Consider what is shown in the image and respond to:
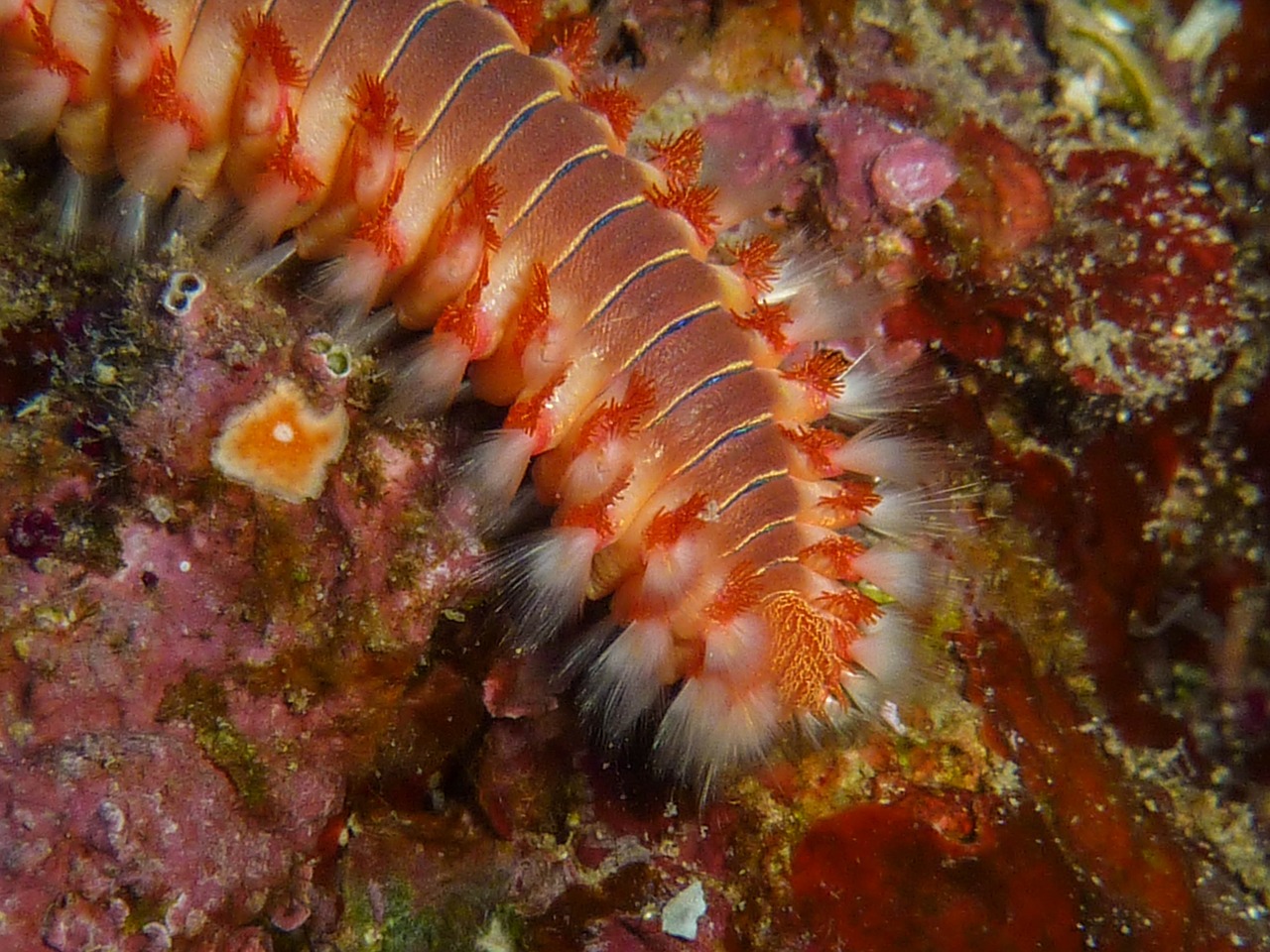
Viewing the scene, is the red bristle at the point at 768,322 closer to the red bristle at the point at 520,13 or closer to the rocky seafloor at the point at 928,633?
the rocky seafloor at the point at 928,633

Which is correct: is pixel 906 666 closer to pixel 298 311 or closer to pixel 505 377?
pixel 505 377

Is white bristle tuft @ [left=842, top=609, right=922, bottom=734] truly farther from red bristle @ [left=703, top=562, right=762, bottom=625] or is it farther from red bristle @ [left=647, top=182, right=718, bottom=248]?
red bristle @ [left=647, top=182, right=718, bottom=248]

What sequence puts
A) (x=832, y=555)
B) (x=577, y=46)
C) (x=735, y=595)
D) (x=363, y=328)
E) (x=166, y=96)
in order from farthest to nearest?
(x=577, y=46), (x=363, y=328), (x=832, y=555), (x=166, y=96), (x=735, y=595)

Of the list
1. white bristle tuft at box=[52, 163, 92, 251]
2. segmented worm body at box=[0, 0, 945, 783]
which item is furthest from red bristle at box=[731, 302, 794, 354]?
white bristle tuft at box=[52, 163, 92, 251]

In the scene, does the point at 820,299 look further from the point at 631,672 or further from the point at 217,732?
the point at 217,732

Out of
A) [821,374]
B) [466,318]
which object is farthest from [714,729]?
[466,318]
